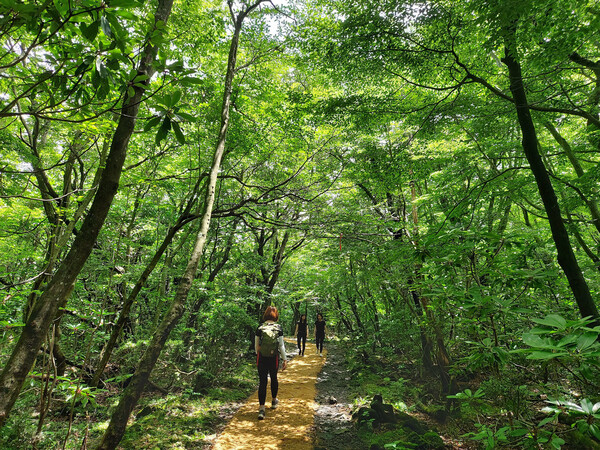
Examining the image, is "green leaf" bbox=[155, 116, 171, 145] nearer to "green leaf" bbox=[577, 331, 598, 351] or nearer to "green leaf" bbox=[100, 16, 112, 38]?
"green leaf" bbox=[100, 16, 112, 38]

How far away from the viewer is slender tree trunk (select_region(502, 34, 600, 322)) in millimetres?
2330

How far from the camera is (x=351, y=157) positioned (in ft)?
26.8

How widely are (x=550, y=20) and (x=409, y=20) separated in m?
1.55

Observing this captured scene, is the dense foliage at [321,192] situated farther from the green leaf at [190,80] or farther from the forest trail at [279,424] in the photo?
the forest trail at [279,424]

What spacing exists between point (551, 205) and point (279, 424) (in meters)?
5.62

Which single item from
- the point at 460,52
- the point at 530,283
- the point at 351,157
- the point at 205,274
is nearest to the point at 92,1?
the point at 530,283

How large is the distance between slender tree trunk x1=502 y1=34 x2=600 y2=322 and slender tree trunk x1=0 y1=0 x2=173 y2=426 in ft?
11.2

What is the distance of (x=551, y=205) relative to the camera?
8.36 feet

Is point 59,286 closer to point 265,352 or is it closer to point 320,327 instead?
point 265,352

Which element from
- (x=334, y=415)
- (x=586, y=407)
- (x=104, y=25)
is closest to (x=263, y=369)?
(x=334, y=415)

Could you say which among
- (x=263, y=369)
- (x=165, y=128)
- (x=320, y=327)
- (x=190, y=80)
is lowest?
(x=263, y=369)

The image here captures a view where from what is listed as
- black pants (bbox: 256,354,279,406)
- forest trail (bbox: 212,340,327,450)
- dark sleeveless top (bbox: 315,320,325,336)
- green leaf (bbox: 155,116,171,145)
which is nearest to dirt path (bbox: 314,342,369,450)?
forest trail (bbox: 212,340,327,450)

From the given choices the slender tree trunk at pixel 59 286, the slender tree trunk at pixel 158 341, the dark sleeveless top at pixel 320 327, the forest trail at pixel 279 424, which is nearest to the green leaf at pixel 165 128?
the slender tree trunk at pixel 59 286

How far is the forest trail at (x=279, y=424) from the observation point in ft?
15.0
